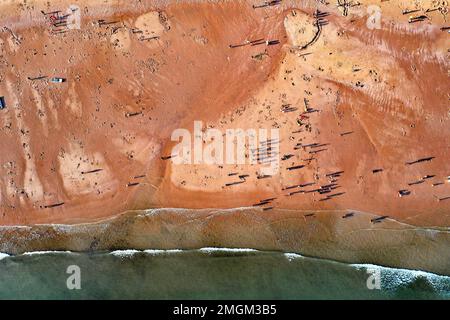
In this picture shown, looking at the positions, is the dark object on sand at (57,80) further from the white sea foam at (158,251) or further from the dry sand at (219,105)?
the white sea foam at (158,251)

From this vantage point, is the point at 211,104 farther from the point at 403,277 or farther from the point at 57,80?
the point at 403,277

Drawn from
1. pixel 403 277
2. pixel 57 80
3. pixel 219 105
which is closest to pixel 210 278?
pixel 219 105

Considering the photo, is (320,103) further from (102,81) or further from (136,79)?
(102,81)

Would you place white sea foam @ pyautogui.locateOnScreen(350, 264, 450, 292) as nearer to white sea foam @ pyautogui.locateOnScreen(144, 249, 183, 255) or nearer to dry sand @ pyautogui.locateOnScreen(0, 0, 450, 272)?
dry sand @ pyautogui.locateOnScreen(0, 0, 450, 272)

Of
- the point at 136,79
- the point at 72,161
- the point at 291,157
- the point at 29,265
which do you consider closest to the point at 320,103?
the point at 291,157

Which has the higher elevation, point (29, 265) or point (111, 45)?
point (111, 45)
